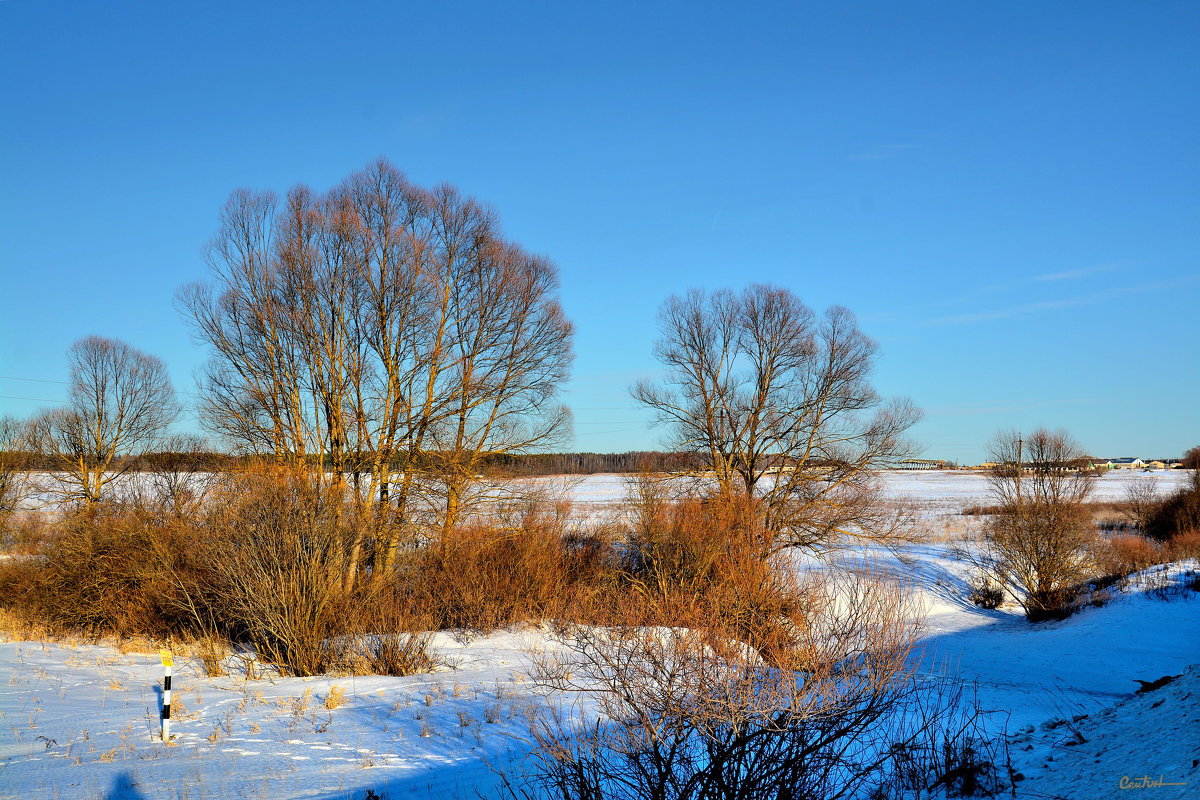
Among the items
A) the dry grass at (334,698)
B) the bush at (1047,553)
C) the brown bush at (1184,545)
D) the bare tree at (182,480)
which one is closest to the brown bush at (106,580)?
the bare tree at (182,480)

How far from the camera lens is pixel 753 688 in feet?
17.5

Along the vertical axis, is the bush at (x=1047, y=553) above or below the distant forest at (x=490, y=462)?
below

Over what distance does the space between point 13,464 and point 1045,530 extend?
40686 mm

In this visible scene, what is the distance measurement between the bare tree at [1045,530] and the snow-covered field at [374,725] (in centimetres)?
685

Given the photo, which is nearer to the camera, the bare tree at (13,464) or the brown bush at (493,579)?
the brown bush at (493,579)

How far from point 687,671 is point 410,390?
16400mm

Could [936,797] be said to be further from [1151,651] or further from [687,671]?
[1151,651]

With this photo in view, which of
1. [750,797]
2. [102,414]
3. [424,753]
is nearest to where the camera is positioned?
[750,797]

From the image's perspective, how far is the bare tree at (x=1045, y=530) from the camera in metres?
24.9

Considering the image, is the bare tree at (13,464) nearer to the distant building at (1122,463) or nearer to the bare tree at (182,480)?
the bare tree at (182,480)

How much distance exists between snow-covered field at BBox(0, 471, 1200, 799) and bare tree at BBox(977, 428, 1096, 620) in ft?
22.5

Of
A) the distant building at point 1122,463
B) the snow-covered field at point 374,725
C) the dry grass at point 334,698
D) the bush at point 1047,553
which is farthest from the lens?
the distant building at point 1122,463

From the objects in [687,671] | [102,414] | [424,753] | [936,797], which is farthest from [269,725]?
[102,414]

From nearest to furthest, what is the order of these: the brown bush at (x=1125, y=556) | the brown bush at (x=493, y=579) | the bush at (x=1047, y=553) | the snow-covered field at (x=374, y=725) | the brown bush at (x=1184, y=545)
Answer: the snow-covered field at (x=374, y=725)
the brown bush at (x=493, y=579)
the bush at (x=1047, y=553)
the brown bush at (x=1125, y=556)
the brown bush at (x=1184, y=545)
